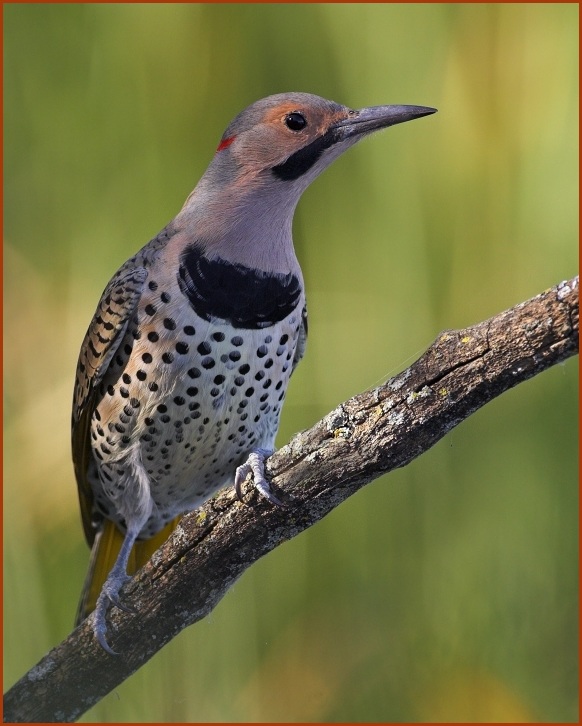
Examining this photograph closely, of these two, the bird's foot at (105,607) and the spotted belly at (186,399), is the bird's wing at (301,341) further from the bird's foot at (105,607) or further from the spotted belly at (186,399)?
the bird's foot at (105,607)

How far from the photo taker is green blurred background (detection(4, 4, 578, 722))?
97.9 inches

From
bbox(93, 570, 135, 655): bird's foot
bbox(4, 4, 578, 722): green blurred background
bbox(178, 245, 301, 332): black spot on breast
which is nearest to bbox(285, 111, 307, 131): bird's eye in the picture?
bbox(178, 245, 301, 332): black spot on breast

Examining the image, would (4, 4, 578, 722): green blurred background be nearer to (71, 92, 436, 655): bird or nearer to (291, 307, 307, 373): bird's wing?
(291, 307, 307, 373): bird's wing

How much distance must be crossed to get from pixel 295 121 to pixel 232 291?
40 centimetres

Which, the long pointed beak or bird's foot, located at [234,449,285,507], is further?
the long pointed beak

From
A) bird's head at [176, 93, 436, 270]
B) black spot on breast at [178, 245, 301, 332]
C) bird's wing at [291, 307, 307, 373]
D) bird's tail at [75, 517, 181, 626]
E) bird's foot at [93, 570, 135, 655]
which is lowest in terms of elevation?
bird's tail at [75, 517, 181, 626]

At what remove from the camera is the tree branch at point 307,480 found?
1.28 m

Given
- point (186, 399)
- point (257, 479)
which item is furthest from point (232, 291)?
point (257, 479)

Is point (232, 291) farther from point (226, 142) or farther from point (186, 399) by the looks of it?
point (226, 142)

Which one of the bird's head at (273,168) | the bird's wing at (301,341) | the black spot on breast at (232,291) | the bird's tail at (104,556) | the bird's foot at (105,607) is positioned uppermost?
the bird's head at (273,168)

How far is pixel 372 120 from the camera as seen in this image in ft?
6.36

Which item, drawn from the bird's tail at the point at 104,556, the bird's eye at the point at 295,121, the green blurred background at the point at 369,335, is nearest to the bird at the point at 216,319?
the bird's eye at the point at 295,121

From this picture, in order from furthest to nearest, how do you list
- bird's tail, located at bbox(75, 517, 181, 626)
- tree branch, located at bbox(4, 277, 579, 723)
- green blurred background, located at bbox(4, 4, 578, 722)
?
green blurred background, located at bbox(4, 4, 578, 722)
bird's tail, located at bbox(75, 517, 181, 626)
tree branch, located at bbox(4, 277, 579, 723)

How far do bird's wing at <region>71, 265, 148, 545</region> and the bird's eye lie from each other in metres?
0.44
